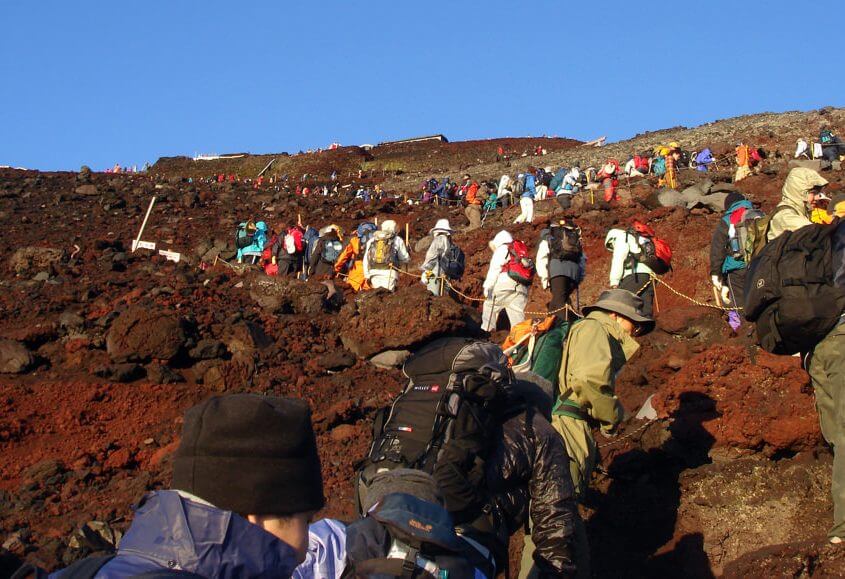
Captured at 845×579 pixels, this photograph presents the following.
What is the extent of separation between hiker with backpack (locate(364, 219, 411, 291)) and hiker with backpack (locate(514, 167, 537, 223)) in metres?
7.07

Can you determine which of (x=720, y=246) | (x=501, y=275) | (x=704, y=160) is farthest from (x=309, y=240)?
(x=704, y=160)

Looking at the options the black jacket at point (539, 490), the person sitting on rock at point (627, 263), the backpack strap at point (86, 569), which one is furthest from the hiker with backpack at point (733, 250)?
the backpack strap at point (86, 569)

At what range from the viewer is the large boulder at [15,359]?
1241cm

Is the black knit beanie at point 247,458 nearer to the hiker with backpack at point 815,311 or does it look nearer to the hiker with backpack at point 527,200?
the hiker with backpack at point 815,311

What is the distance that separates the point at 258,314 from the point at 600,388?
9.83m

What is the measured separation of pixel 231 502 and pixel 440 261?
11734mm

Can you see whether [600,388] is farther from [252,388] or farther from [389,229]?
[389,229]

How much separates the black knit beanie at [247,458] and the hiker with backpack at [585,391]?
3.12 metres

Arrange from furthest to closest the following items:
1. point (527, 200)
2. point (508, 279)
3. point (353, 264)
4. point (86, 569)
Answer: point (527, 200) < point (353, 264) < point (508, 279) < point (86, 569)

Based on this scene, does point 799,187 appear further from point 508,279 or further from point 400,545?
point 400,545

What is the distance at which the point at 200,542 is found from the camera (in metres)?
2.17

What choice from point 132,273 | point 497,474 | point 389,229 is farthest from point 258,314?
point 497,474

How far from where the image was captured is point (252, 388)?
11.7 m

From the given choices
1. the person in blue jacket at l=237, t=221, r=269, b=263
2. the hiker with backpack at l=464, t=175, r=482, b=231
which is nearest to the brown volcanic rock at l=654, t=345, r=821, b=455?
the person in blue jacket at l=237, t=221, r=269, b=263
